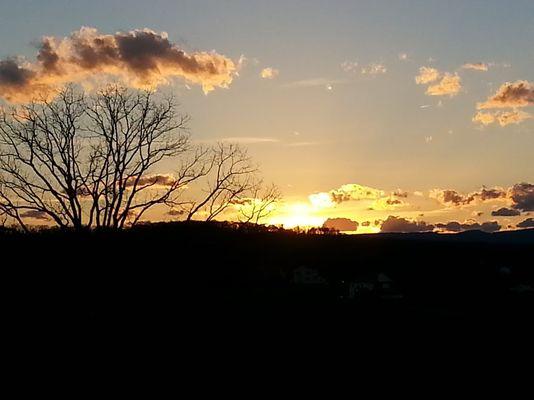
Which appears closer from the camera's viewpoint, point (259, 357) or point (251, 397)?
point (251, 397)

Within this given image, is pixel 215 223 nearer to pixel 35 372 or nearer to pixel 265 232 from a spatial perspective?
pixel 265 232

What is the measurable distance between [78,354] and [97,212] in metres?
18.8

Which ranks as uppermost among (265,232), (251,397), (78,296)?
(265,232)

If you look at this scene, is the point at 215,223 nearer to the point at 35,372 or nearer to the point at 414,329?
the point at 414,329

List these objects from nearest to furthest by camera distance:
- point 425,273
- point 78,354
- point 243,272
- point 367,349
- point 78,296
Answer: point 78,354 < point 367,349 < point 78,296 < point 243,272 < point 425,273

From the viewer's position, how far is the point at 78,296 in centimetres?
2378

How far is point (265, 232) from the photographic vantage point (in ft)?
130

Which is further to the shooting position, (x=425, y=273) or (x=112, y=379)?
(x=425, y=273)

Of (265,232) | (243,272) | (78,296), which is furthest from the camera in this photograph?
(265,232)

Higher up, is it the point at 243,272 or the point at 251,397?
the point at 243,272

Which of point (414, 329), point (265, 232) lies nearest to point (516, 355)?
point (414, 329)

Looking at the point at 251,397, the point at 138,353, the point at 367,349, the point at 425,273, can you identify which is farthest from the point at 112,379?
the point at 425,273

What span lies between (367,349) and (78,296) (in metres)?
10.2

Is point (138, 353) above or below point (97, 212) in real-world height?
below
